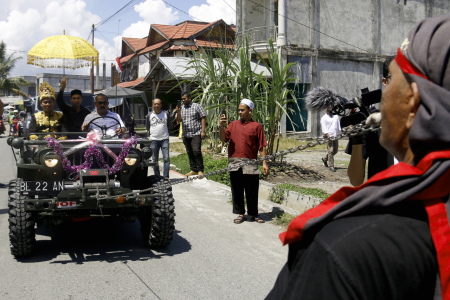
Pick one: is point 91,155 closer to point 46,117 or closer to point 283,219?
point 46,117

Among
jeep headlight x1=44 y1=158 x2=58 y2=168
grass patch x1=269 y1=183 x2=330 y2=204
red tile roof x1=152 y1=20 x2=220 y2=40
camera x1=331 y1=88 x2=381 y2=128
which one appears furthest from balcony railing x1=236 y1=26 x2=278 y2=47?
camera x1=331 y1=88 x2=381 y2=128

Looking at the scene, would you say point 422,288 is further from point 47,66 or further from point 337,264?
point 47,66

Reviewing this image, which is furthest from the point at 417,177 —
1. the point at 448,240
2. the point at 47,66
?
the point at 47,66

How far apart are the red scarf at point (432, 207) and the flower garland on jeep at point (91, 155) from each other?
13.7ft

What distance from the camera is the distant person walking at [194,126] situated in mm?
9797

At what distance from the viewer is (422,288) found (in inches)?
36.8

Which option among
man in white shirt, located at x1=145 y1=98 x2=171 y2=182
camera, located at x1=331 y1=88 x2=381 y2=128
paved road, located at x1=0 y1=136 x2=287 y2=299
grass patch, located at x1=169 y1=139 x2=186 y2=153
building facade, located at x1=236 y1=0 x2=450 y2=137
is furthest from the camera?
building facade, located at x1=236 y1=0 x2=450 y2=137

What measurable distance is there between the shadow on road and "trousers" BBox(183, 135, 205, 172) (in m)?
3.62

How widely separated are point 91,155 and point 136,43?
36.0 m

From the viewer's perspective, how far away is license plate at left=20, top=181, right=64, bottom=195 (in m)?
4.66

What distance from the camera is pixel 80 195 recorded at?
182 inches

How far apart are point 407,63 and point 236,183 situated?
5.53 metres

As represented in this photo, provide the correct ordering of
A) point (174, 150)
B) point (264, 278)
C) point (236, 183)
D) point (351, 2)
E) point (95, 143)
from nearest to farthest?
point (264, 278) < point (95, 143) < point (236, 183) < point (174, 150) < point (351, 2)

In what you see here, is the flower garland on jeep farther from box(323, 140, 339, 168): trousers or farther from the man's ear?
box(323, 140, 339, 168): trousers
